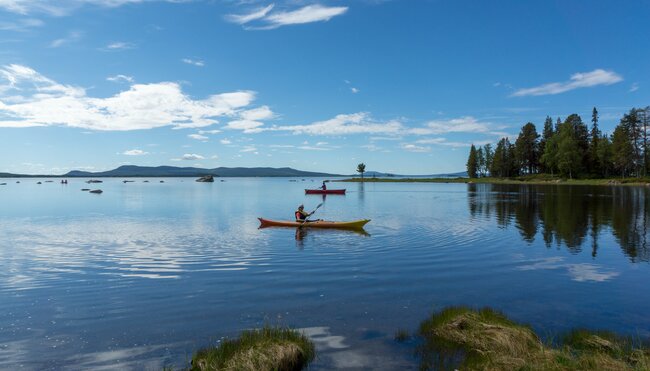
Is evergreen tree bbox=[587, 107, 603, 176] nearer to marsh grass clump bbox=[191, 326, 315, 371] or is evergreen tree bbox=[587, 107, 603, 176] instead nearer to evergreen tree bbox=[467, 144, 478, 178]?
evergreen tree bbox=[467, 144, 478, 178]

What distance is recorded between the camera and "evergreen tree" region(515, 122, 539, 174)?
14475 centimetres

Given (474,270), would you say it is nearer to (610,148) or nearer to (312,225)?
(312,225)

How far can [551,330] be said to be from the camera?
1128 centimetres

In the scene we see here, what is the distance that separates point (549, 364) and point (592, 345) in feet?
7.56

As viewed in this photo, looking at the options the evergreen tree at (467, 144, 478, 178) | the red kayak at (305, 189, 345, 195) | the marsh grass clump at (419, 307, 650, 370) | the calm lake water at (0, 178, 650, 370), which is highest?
the evergreen tree at (467, 144, 478, 178)

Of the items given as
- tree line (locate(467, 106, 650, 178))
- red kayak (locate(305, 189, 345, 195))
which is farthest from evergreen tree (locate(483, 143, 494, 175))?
red kayak (locate(305, 189, 345, 195))

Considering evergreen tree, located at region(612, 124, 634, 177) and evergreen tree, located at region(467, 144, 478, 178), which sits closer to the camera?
evergreen tree, located at region(612, 124, 634, 177)

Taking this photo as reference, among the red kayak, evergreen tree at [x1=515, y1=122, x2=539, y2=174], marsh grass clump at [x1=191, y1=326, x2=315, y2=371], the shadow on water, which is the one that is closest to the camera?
marsh grass clump at [x1=191, y1=326, x2=315, y2=371]

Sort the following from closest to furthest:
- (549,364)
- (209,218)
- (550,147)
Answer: (549,364) → (209,218) → (550,147)

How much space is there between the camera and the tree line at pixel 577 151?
112 m

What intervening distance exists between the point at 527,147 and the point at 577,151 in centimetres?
2284

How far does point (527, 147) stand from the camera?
145250mm

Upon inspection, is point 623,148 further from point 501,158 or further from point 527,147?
point 501,158

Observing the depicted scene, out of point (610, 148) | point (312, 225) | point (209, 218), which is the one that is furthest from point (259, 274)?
point (610, 148)
